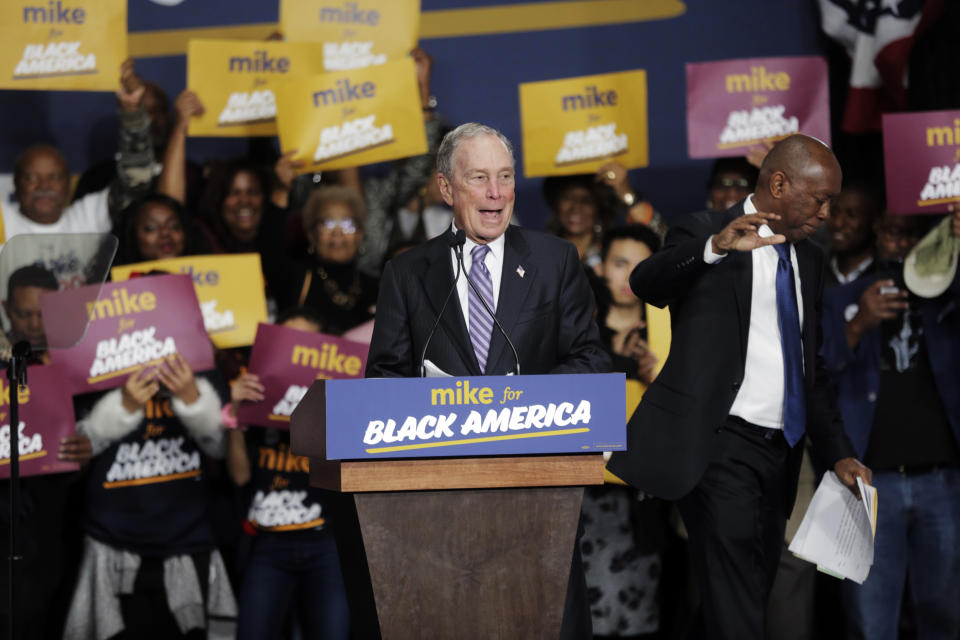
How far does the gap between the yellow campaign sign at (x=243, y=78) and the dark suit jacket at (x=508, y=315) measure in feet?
8.65

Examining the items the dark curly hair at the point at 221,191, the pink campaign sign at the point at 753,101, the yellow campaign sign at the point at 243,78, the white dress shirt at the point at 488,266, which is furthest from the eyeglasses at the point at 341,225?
the white dress shirt at the point at 488,266

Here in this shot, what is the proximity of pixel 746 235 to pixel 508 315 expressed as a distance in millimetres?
634

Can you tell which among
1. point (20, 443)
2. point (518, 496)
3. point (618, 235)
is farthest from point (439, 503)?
point (618, 235)

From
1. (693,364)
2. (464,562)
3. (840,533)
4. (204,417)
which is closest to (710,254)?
(693,364)

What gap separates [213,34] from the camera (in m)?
6.56

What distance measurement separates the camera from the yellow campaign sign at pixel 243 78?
538 cm

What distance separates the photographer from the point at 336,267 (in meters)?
5.07

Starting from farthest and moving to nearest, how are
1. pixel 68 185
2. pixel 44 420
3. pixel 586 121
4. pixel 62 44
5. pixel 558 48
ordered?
1. pixel 558 48
2. pixel 586 121
3. pixel 68 185
4. pixel 62 44
5. pixel 44 420

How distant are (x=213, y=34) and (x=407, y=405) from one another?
4.81m

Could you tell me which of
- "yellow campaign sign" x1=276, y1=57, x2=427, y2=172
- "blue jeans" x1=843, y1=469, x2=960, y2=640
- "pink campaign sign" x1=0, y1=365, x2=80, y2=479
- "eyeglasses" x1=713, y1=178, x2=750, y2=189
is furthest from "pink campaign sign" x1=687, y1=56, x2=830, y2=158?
"pink campaign sign" x1=0, y1=365, x2=80, y2=479

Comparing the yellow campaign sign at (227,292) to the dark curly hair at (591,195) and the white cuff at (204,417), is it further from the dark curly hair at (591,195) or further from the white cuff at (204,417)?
the dark curly hair at (591,195)

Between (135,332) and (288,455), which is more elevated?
(135,332)

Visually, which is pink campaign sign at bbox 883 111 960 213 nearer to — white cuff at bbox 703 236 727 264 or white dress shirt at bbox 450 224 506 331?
white cuff at bbox 703 236 727 264

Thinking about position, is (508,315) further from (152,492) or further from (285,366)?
(152,492)
